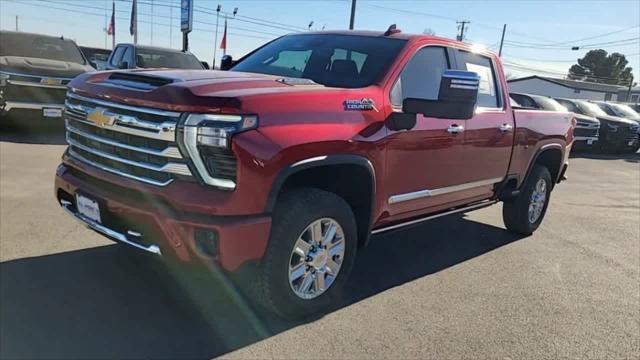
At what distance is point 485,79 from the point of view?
17.4 feet

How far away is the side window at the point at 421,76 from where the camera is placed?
13.4 ft

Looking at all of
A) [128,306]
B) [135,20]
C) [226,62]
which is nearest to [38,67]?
[226,62]

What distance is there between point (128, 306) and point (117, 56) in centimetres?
1049

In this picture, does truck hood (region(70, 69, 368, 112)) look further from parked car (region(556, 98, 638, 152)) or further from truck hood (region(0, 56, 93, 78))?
parked car (region(556, 98, 638, 152))

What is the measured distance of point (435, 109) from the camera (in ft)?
12.4

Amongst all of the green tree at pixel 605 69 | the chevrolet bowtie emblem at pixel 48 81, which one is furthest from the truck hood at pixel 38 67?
the green tree at pixel 605 69

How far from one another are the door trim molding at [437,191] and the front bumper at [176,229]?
132cm

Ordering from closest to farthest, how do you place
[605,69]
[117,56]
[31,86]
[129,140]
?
[129,140]
[31,86]
[117,56]
[605,69]

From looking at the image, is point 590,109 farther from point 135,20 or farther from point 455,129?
point 135,20

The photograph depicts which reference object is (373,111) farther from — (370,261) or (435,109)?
(370,261)

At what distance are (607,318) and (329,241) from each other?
2.30 metres

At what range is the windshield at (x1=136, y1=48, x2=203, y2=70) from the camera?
11.9m

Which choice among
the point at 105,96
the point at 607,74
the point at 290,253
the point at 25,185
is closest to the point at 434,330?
the point at 290,253

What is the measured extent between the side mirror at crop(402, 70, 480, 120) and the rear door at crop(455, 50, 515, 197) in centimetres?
93
